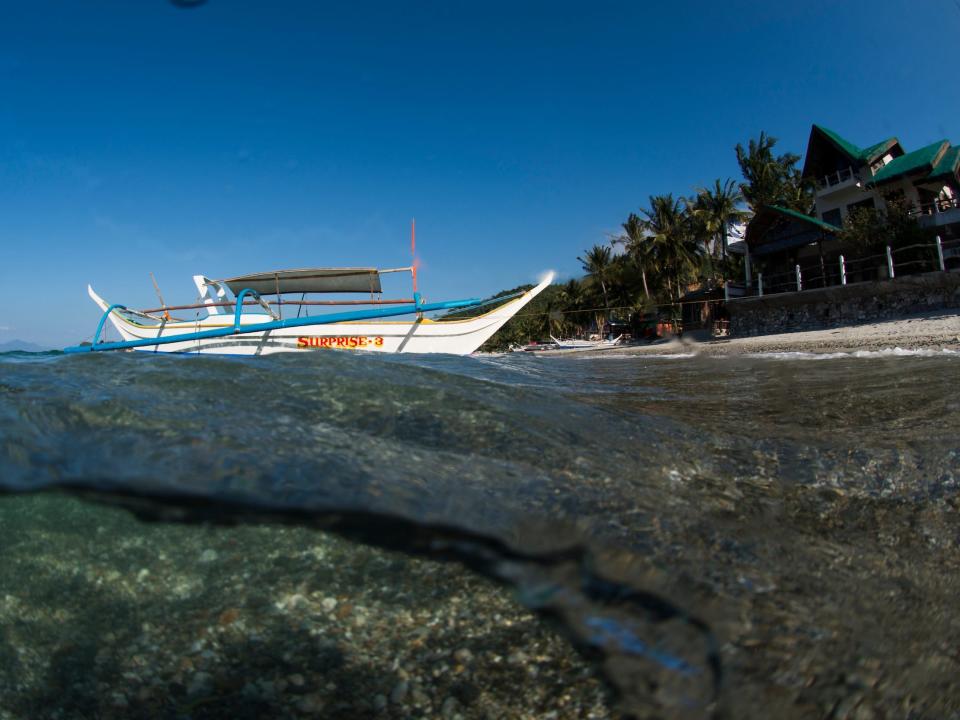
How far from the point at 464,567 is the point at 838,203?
118ft

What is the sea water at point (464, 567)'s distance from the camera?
1366mm

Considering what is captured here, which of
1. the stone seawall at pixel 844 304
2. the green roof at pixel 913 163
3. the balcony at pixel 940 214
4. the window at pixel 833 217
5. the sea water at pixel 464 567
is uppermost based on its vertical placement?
the green roof at pixel 913 163

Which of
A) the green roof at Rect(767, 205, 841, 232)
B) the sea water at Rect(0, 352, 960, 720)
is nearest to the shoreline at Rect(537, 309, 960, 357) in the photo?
the green roof at Rect(767, 205, 841, 232)

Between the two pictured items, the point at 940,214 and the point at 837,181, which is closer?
the point at 940,214

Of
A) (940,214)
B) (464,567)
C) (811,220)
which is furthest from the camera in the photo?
(811,220)

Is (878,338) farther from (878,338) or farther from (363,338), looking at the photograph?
(363,338)

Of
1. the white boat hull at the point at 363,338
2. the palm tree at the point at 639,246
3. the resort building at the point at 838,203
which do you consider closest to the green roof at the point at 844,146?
the resort building at the point at 838,203

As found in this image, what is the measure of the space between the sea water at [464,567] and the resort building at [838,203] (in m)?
23.2

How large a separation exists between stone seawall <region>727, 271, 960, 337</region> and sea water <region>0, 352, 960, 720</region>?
18.6 m

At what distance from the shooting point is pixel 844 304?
784 inches

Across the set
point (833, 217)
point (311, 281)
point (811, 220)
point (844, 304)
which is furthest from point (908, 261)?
point (311, 281)

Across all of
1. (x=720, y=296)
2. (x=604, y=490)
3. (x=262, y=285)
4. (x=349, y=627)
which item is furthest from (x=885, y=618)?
(x=720, y=296)

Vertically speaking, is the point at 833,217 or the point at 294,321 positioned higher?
the point at 833,217

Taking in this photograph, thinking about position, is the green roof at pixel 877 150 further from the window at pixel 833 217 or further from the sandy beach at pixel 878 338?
the sandy beach at pixel 878 338
